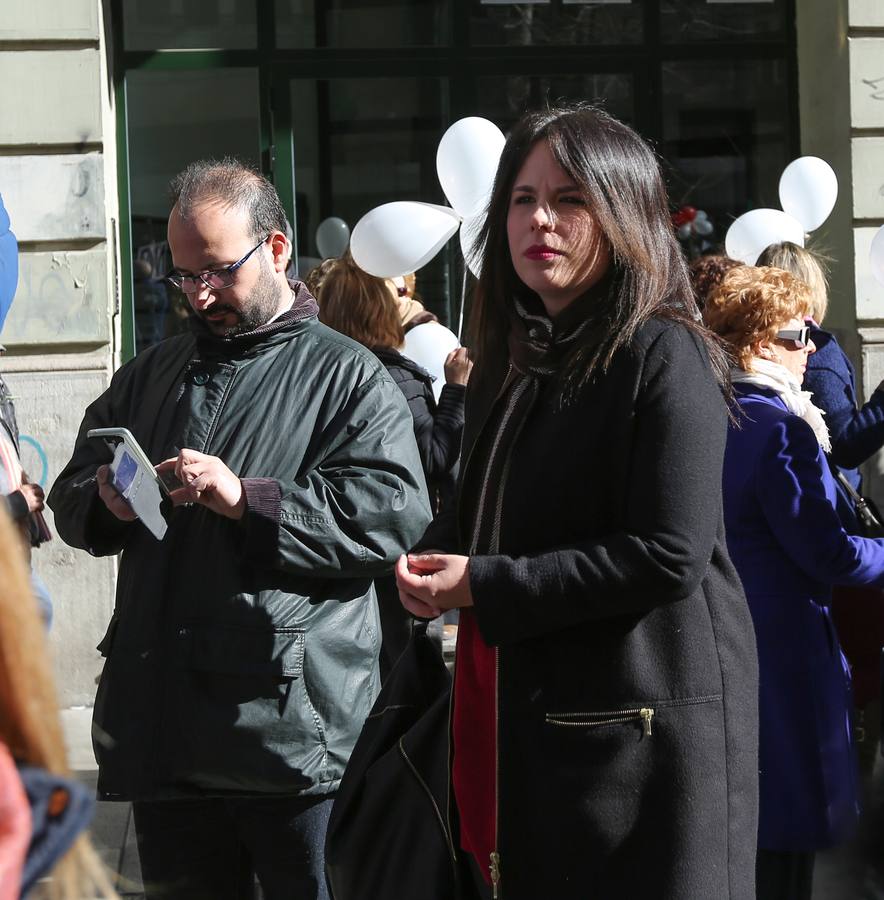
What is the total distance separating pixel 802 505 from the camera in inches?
128

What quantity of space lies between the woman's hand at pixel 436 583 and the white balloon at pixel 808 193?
4.53 m

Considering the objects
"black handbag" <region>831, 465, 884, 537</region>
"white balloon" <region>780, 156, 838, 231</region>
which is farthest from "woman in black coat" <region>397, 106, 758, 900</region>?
"white balloon" <region>780, 156, 838, 231</region>

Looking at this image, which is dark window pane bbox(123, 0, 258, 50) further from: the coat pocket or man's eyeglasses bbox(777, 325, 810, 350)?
the coat pocket

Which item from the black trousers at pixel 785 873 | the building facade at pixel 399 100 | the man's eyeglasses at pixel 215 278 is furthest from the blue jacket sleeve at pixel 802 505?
the building facade at pixel 399 100

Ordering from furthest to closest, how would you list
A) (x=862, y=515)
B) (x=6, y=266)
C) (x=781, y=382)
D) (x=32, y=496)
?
(x=862, y=515) → (x=6, y=266) → (x=781, y=382) → (x=32, y=496)

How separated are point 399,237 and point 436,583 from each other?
3.05m

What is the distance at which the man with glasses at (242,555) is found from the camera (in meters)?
2.75

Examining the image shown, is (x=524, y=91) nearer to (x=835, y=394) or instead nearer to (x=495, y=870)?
(x=835, y=394)

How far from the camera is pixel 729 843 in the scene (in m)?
2.21

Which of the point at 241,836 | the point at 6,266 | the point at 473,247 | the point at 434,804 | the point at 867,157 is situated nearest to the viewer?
the point at 434,804

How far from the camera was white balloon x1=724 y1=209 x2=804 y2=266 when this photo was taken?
577cm

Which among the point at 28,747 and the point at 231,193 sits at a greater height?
the point at 231,193

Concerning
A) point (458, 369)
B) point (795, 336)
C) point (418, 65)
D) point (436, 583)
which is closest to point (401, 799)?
point (436, 583)

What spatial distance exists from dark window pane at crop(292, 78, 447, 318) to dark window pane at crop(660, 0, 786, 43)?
55.8 inches
